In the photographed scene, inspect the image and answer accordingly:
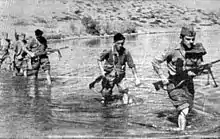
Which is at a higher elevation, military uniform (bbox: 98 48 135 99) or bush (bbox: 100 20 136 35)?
military uniform (bbox: 98 48 135 99)

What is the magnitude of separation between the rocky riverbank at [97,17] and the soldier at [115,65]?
99.1 ft

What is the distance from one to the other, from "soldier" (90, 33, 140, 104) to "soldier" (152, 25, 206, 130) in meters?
1.86

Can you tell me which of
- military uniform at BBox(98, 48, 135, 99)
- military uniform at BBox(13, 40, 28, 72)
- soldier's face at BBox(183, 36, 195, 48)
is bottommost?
military uniform at BBox(13, 40, 28, 72)

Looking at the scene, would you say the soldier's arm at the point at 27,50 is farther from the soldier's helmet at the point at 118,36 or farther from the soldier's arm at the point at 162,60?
the soldier's arm at the point at 162,60

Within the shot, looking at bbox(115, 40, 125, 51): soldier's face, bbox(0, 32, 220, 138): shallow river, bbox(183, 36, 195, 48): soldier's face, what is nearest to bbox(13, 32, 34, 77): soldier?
bbox(0, 32, 220, 138): shallow river

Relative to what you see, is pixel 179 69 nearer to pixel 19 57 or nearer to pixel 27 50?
pixel 27 50

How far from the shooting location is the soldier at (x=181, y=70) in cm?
813

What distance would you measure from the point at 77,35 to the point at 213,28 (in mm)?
24955

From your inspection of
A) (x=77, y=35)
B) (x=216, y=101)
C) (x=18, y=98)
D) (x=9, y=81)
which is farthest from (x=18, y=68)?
(x=77, y=35)

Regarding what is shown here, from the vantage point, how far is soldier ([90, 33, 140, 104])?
10273 mm

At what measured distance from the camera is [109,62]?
415 inches

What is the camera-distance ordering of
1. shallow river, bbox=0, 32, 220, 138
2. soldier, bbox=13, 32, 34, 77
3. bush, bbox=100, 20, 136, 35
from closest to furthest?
shallow river, bbox=0, 32, 220, 138
soldier, bbox=13, 32, 34, 77
bush, bbox=100, 20, 136, 35

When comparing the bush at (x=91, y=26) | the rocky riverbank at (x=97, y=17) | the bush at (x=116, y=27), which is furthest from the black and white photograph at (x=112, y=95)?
the bush at (x=116, y=27)

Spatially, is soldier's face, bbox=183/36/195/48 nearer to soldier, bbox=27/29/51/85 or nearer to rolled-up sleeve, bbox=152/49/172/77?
rolled-up sleeve, bbox=152/49/172/77
